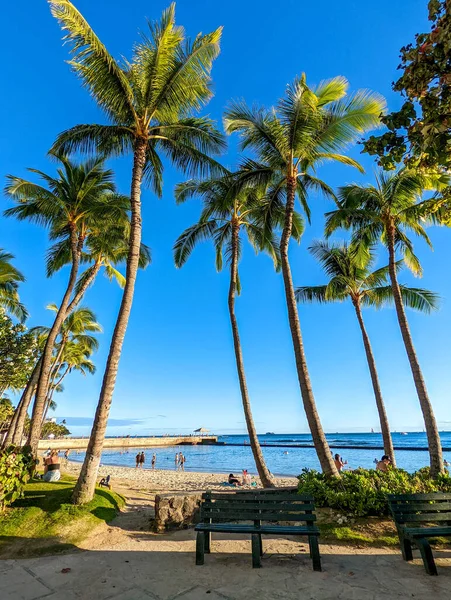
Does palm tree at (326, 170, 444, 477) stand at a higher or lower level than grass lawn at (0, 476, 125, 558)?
higher

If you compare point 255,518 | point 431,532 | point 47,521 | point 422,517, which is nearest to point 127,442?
point 47,521

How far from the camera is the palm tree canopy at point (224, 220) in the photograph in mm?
14445

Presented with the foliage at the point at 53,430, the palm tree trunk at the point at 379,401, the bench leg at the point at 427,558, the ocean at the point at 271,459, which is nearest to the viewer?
the bench leg at the point at 427,558

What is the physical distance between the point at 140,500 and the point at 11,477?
469cm

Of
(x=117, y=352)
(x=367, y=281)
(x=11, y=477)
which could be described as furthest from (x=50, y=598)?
(x=367, y=281)

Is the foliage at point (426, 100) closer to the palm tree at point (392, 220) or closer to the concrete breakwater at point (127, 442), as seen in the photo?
the palm tree at point (392, 220)

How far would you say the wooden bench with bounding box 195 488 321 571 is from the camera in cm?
465

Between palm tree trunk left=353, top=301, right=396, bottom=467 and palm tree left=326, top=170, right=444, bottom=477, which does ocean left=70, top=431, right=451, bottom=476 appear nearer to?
palm tree trunk left=353, top=301, right=396, bottom=467

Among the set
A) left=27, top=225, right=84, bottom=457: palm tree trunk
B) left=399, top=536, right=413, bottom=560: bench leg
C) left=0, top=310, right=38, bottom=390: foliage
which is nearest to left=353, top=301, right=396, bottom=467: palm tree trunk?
left=399, top=536, right=413, bottom=560: bench leg

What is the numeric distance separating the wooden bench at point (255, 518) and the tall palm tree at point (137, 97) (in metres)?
3.94

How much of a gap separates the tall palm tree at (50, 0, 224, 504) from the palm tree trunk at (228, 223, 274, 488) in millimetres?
4796

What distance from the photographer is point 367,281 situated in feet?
56.3

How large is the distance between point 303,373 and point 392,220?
25.8ft

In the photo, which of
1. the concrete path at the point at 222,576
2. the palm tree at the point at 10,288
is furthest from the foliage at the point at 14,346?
the concrete path at the point at 222,576
